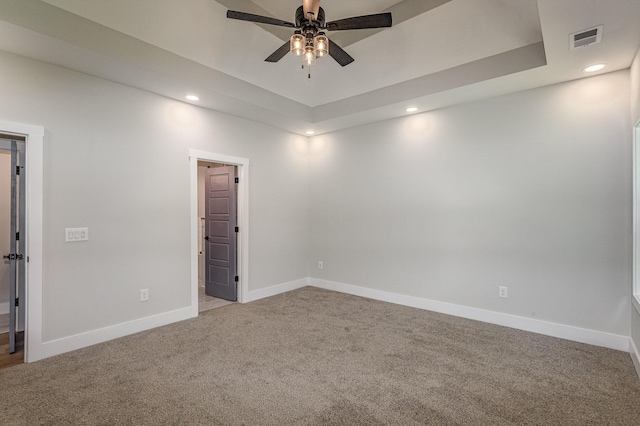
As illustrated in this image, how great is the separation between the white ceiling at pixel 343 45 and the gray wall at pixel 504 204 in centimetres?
37

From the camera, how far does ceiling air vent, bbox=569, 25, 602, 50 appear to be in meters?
2.38

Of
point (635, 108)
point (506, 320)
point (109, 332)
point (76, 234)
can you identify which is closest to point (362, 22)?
point (635, 108)

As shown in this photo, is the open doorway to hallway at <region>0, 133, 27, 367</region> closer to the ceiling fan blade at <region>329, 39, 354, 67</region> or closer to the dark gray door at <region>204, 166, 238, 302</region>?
the dark gray door at <region>204, 166, 238, 302</region>

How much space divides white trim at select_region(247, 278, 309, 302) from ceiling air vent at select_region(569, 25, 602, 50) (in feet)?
15.3

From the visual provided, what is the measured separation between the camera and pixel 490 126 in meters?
3.83

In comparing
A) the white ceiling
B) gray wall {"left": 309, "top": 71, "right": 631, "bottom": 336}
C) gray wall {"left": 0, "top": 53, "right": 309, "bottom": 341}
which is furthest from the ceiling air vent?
gray wall {"left": 0, "top": 53, "right": 309, "bottom": 341}

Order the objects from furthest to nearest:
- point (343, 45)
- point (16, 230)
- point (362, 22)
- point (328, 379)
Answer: point (343, 45) → point (16, 230) → point (328, 379) → point (362, 22)

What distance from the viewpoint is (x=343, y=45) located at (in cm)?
388

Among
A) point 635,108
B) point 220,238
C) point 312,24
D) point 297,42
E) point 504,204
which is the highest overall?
point 312,24

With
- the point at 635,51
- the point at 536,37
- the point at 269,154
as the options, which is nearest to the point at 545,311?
the point at 635,51

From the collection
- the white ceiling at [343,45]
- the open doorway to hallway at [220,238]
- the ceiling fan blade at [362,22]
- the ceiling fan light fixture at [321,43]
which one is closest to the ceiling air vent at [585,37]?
the white ceiling at [343,45]

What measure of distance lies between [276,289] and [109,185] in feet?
9.45

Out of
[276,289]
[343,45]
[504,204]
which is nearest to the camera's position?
[504,204]

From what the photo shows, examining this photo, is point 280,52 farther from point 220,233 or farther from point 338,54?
point 220,233
